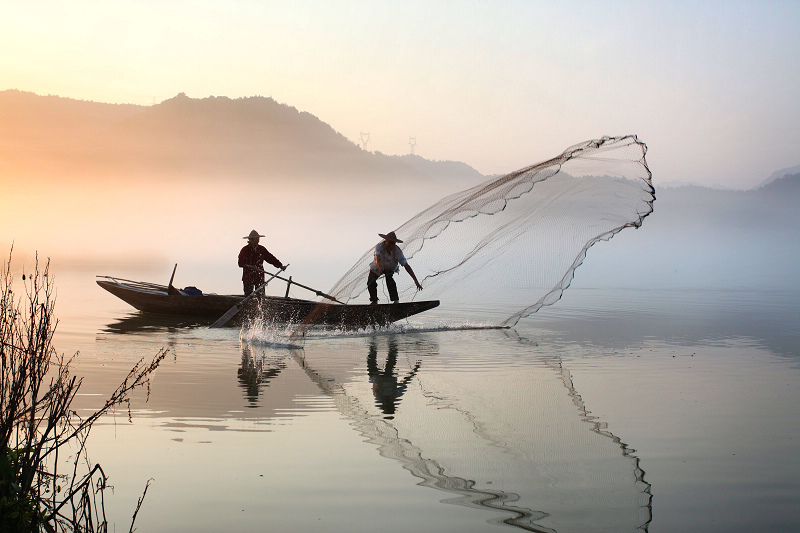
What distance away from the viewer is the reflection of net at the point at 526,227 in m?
12.0

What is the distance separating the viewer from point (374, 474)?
6.02 metres

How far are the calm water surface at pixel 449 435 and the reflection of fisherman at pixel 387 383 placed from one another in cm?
5

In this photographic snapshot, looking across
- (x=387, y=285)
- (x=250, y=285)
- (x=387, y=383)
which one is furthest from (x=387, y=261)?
(x=387, y=383)

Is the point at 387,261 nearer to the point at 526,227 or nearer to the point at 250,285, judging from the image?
the point at 526,227

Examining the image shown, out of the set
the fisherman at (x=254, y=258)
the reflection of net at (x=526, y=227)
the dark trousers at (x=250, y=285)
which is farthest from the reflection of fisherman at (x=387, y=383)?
the dark trousers at (x=250, y=285)

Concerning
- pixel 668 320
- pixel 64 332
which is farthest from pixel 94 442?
pixel 668 320

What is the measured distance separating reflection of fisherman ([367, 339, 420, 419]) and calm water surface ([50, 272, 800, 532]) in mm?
45

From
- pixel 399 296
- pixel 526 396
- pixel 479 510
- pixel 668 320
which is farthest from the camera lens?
pixel 668 320

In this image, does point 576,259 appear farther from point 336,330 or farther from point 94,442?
point 94,442

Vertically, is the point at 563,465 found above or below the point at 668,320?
below

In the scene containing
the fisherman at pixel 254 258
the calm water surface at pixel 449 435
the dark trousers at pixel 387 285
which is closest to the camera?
the calm water surface at pixel 449 435

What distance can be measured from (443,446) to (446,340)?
25.6 ft

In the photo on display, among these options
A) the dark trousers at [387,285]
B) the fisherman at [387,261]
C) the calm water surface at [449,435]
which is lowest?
the calm water surface at [449,435]

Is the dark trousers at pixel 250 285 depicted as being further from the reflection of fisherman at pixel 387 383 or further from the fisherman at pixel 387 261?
the reflection of fisherman at pixel 387 383
